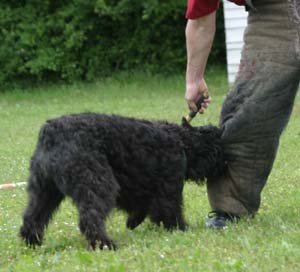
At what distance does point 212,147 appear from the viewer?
21.7ft

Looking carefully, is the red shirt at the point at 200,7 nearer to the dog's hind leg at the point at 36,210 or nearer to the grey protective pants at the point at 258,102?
the grey protective pants at the point at 258,102

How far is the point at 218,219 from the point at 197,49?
1281mm

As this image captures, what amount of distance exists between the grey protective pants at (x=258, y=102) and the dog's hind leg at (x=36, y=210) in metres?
1.34

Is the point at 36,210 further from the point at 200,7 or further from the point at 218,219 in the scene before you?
the point at 200,7

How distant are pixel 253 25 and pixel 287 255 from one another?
1990mm

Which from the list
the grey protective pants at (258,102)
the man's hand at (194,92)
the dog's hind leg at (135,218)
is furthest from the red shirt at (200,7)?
the dog's hind leg at (135,218)

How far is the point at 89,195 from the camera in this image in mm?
5840

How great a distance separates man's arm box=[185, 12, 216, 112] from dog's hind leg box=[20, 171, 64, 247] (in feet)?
3.98

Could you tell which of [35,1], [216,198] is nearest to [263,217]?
[216,198]

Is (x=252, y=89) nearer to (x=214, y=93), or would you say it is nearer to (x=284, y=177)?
(x=284, y=177)

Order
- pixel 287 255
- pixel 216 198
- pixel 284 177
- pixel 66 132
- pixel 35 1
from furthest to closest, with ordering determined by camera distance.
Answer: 1. pixel 35 1
2. pixel 284 177
3. pixel 216 198
4. pixel 66 132
5. pixel 287 255

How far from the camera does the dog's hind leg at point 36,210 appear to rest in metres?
6.13

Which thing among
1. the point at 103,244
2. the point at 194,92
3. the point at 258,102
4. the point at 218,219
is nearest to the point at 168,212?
the point at 218,219

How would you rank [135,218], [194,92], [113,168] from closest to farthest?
[113,168] → [194,92] → [135,218]
